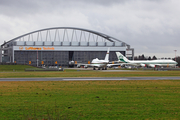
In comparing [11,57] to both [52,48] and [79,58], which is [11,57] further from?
[79,58]

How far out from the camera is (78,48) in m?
155

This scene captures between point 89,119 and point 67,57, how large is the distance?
145 metres

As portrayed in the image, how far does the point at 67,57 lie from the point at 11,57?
40.6 m

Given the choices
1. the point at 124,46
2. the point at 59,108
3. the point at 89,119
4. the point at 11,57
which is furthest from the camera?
the point at 124,46

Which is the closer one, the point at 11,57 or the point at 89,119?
the point at 89,119

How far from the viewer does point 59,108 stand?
11953 mm

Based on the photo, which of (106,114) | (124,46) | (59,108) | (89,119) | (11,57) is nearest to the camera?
(89,119)

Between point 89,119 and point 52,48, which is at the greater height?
point 52,48

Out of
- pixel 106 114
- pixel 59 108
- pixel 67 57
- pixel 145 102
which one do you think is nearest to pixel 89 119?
pixel 106 114

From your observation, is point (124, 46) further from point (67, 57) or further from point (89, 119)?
point (89, 119)

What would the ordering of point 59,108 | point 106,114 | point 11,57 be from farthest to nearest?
point 11,57 < point 59,108 < point 106,114

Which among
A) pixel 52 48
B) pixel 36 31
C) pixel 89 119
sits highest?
pixel 36 31

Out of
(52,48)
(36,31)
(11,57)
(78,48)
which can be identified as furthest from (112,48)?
(11,57)

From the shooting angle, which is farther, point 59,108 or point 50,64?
point 50,64
